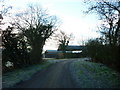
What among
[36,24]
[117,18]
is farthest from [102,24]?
[36,24]

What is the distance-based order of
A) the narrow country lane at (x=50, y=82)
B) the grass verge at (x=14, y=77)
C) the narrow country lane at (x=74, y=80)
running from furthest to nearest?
the grass verge at (x=14, y=77)
the narrow country lane at (x=74, y=80)
the narrow country lane at (x=50, y=82)

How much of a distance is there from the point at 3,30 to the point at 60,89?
43.3ft

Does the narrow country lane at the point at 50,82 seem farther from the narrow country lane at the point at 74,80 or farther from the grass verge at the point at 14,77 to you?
the grass verge at the point at 14,77

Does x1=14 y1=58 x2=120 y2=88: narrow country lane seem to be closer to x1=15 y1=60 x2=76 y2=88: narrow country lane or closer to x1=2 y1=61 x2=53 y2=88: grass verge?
x1=15 y1=60 x2=76 y2=88: narrow country lane

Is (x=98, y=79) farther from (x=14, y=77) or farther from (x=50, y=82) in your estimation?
(x=14, y=77)

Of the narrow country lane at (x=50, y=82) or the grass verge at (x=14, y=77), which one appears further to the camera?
the grass verge at (x=14, y=77)

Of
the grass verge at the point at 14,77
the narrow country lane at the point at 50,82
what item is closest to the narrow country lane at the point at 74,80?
the narrow country lane at the point at 50,82

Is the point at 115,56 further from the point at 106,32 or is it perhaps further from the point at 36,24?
the point at 36,24

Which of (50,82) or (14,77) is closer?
(50,82)

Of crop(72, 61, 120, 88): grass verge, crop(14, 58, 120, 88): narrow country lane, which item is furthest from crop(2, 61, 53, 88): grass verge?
crop(72, 61, 120, 88): grass verge

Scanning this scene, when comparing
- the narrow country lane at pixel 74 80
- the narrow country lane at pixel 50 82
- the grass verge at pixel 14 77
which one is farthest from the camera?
the grass verge at pixel 14 77

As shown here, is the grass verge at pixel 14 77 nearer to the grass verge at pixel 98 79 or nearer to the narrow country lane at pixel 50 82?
the narrow country lane at pixel 50 82

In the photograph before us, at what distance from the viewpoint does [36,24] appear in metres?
39.4

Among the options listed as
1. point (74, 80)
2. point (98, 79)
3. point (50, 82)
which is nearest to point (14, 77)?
point (50, 82)
